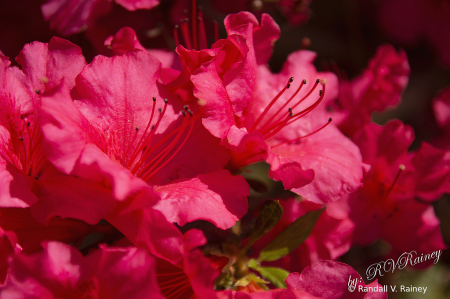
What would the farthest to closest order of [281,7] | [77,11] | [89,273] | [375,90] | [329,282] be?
[281,7] → [375,90] → [77,11] → [329,282] → [89,273]

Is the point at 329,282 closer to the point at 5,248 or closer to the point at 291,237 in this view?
the point at 291,237

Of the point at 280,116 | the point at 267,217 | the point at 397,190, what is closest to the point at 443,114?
the point at 397,190

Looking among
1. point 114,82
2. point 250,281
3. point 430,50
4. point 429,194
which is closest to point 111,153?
point 114,82

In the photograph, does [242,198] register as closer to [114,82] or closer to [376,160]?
[114,82]

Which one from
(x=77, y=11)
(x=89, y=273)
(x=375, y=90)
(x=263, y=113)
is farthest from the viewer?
(x=375, y=90)
